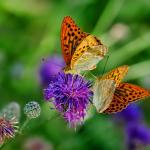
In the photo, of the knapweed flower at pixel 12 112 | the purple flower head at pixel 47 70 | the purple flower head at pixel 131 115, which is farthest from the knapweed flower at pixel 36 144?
the knapweed flower at pixel 12 112

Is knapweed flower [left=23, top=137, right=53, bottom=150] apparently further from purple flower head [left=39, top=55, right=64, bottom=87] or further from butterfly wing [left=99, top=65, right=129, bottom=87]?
butterfly wing [left=99, top=65, right=129, bottom=87]

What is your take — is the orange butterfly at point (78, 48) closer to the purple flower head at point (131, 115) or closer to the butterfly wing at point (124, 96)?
the butterfly wing at point (124, 96)

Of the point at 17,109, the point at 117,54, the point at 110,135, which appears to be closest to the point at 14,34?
the point at 117,54

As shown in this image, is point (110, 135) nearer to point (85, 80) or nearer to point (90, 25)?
point (90, 25)

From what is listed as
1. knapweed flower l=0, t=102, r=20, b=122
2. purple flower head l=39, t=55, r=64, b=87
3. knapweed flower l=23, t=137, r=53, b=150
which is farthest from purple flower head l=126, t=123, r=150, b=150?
knapweed flower l=0, t=102, r=20, b=122

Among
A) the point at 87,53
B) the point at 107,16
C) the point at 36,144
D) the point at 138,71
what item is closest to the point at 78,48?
the point at 87,53
